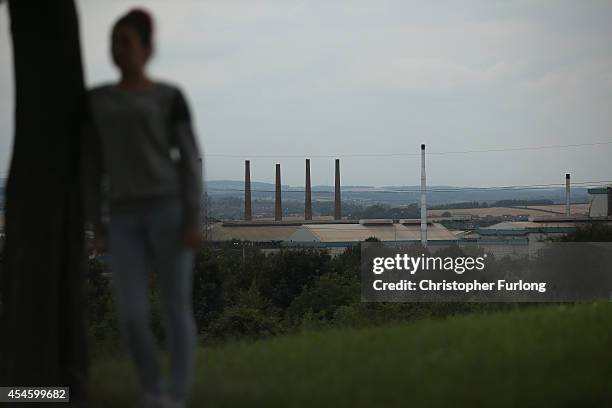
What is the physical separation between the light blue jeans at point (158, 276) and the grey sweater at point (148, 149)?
0.18 ft

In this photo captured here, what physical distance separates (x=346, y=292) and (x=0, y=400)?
51303 millimetres

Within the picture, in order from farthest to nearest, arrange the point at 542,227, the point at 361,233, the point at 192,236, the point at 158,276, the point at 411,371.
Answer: the point at 361,233
the point at 542,227
the point at 411,371
the point at 158,276
the point at 192,236

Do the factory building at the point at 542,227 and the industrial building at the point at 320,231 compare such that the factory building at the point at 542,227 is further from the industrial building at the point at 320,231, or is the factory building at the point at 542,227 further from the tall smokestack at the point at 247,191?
the tall smokestack at the point at 247,191

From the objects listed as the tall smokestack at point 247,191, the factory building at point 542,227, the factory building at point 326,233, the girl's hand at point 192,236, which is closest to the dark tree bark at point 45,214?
the girl's hand at point 192,236

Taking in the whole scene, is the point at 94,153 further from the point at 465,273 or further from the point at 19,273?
the point at 465,273

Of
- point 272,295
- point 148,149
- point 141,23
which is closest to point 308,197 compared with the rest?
point 272,295

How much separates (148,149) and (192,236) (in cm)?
39

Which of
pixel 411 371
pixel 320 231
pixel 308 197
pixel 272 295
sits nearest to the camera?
pixel 411 371

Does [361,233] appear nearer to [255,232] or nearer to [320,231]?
[320,231]

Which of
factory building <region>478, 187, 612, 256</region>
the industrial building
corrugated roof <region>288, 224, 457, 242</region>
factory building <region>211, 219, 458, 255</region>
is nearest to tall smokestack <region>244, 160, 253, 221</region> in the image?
the industrial building

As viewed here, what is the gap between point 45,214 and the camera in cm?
473

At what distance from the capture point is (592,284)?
43.9 metres

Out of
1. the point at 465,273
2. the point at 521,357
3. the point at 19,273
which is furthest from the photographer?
the point at 465,273

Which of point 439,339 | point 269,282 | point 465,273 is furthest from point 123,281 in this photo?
point 269,282
